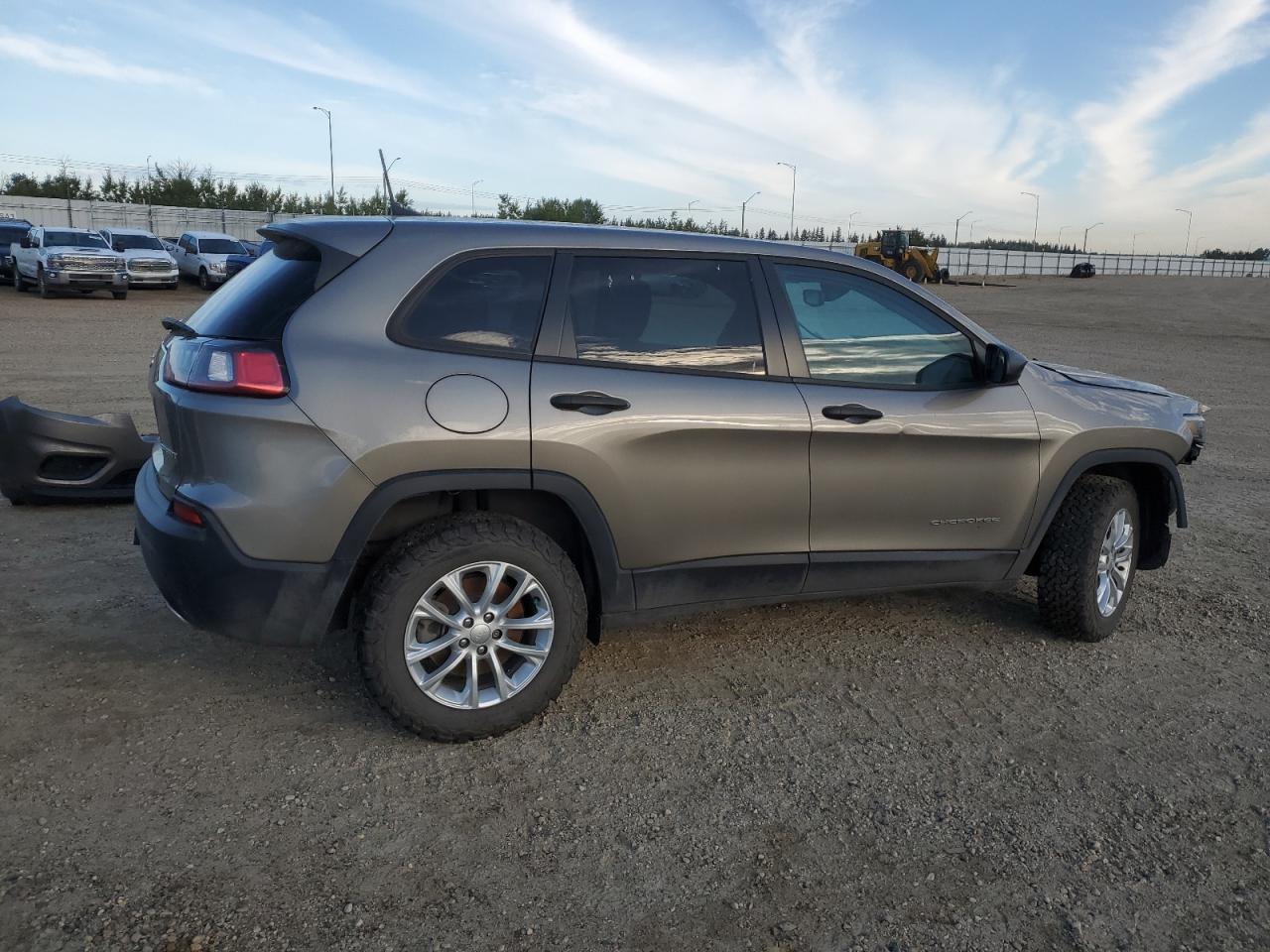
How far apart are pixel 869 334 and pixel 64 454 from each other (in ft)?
16.3

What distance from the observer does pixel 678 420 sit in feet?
12.2

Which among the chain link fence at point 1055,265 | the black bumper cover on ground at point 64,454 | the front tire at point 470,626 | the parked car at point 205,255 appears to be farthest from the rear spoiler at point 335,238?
the chain link fence at point 1055,265

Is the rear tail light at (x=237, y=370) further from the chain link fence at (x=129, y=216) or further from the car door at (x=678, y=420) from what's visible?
the chain link fence at (x=129, y=216)

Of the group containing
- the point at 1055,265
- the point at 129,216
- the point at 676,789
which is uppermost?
the point at 129,216

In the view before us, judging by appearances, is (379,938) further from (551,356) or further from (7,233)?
(7,233)

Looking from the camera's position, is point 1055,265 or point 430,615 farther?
point 1055,265

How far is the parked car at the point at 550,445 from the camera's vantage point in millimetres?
3322

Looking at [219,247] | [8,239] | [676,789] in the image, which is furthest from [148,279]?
[676,789]

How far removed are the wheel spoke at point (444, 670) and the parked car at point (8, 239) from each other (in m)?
29.2

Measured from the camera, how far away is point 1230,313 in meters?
34.8

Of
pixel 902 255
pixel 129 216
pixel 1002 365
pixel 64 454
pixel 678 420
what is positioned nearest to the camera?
pixel 678 420

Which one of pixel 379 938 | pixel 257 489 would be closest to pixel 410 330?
pixel 257 489

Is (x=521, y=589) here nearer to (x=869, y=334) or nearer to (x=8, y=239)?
(x=869, y=334)

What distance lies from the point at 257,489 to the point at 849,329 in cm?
241
